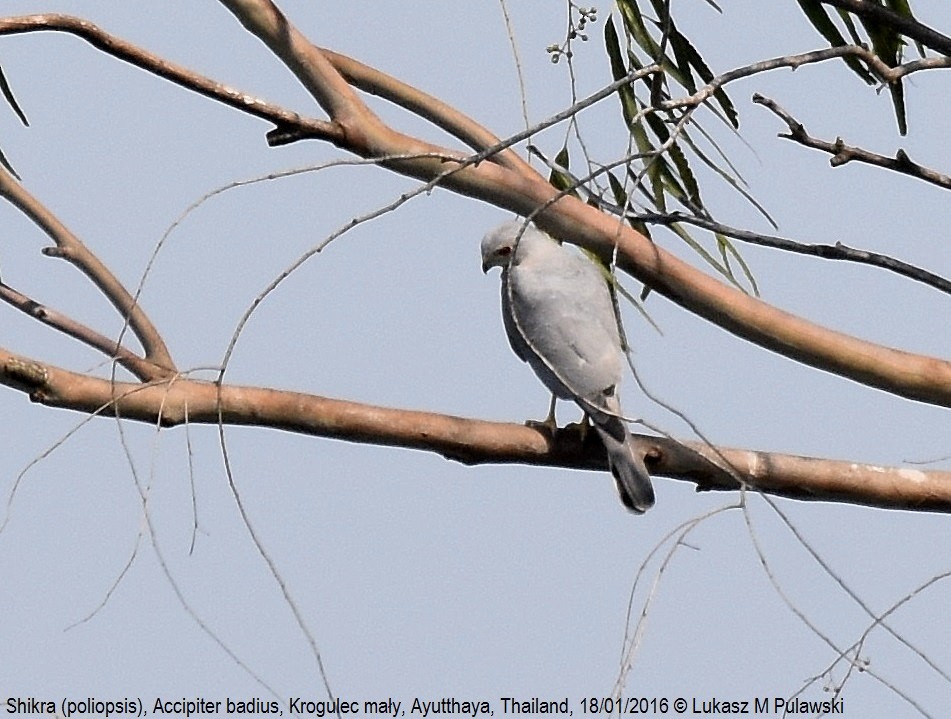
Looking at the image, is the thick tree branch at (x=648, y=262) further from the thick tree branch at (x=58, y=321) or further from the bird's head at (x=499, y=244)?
the bird's head at (x=499, y=244)

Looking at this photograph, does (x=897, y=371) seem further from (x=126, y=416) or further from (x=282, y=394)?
(x=126, y=416)

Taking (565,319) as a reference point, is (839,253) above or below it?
below

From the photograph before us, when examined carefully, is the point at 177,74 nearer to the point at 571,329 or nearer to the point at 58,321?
the point at 58,321

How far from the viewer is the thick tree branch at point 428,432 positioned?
2.67 m

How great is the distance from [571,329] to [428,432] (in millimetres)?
1471

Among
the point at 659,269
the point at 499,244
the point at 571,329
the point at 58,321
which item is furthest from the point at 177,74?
the point at 499,244

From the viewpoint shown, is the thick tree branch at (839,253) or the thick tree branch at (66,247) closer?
the thick tree branch at (839,253)

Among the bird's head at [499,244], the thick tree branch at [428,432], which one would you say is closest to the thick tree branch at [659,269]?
the thick tree branch at [428,432]

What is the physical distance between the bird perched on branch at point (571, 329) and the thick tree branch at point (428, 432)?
1.23 ft

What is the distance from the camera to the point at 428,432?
2.79m

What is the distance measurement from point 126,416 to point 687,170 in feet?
4.72

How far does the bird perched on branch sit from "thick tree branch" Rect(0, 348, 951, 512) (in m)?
0.37

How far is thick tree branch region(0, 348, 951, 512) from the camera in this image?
2.67m

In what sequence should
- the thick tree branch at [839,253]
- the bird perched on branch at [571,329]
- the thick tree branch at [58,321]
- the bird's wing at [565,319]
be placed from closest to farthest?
the thick tree branch at [839,253] → the thick tree branch at [58,321] → the bird perched on branch at [571,329] → the bird's wing at [565,319]
